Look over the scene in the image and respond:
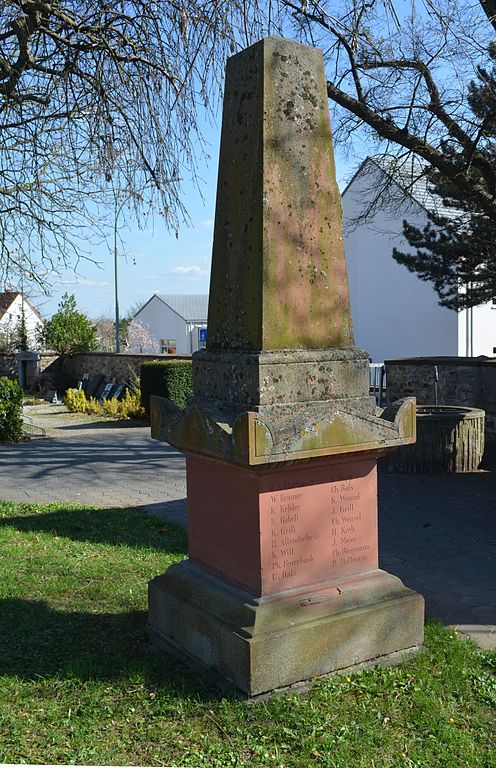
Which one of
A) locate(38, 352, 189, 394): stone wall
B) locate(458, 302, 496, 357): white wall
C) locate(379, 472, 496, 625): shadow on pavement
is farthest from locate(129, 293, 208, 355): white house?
locate(379, 472, 496, 625): shadow on pavement

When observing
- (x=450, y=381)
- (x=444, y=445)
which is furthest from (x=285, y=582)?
(x=450, y=381)

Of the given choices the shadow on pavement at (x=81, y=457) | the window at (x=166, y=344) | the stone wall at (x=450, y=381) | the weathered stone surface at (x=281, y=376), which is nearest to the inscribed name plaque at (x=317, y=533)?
the weathered stone surface at (x=281, y=376)

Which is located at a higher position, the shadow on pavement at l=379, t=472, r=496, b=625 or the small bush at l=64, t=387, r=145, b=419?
the small bush at l=64, t=387, r=145, b=419

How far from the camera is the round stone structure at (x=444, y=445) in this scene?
9891mm

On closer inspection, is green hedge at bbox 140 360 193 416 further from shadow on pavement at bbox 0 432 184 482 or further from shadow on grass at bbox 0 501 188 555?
shadow on grass at bbox 0 501 188 555

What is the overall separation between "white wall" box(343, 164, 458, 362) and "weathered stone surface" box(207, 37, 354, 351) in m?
22.0

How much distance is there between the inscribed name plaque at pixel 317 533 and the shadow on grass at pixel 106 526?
2.65 m

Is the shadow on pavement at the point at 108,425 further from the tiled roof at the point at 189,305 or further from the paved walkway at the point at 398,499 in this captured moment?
the tiled roof at the point at 189,305

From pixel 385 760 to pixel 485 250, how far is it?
10184 millimetres

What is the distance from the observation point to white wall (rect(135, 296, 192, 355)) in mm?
52000

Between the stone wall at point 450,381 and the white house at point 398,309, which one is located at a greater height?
the white house at point 398,309

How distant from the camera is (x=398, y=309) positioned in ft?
88.8

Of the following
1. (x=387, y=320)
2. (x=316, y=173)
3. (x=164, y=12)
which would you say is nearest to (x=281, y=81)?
(x=316, y=173)

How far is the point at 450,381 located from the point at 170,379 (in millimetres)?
6389
